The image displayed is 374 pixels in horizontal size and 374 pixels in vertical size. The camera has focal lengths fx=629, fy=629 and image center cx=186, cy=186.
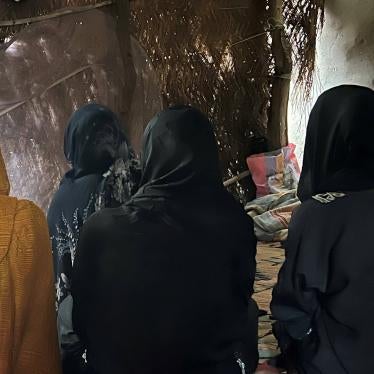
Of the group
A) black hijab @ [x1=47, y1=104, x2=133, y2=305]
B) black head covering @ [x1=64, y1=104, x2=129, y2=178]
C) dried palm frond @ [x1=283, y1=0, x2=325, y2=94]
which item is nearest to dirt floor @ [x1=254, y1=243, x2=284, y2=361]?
black hijab @ [x1=47, y1=104, x2=133, y2=305]

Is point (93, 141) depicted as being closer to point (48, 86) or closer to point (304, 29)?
point (48, 86)

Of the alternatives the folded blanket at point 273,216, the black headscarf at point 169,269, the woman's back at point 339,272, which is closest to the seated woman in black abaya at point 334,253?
the woman's back at point 339,272

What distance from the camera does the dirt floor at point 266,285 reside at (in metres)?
2.10

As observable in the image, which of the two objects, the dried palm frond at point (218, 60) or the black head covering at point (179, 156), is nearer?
the black head covering at point (179, 156)

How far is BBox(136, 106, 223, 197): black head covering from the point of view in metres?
1.55

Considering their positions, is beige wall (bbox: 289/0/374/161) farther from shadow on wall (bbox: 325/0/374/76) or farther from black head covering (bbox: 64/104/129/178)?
black head covering (bbox: 64/104/129/178)

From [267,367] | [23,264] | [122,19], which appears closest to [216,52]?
[122,19]

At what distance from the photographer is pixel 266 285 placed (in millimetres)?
2762

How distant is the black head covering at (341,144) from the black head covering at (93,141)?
747mm

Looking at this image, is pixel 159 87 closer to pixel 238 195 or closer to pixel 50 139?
pixel 50 139

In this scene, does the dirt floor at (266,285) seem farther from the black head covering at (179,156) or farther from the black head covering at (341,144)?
the black head covering at (179,156)

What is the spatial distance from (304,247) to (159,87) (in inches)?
70.5

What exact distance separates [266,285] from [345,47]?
6.35 ft

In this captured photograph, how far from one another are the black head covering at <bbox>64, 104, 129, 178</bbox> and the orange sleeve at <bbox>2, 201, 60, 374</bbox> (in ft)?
2.90
